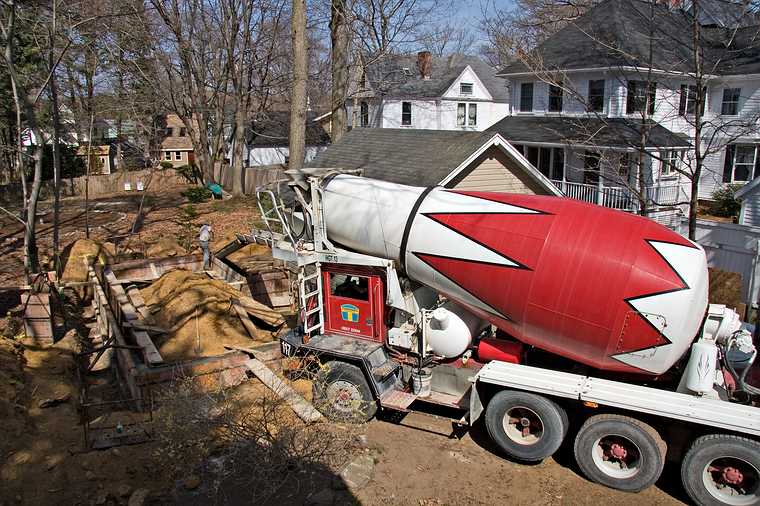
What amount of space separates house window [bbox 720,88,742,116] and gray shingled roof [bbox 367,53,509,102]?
17065 millimetres

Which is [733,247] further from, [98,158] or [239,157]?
[98,158]

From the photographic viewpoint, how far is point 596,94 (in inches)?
1013

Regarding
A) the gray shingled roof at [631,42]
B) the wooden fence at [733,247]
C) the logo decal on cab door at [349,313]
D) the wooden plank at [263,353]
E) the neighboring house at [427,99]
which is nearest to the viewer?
the logo decal on cab door at [349,313]

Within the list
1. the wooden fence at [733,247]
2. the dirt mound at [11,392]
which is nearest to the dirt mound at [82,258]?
the dirt mound at [11,392]

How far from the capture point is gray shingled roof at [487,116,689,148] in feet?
72.9

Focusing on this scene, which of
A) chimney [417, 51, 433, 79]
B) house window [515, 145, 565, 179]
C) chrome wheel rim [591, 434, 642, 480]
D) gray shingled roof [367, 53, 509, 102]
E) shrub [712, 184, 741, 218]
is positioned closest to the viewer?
chrome wheel rim [591, 434, 642, 480]

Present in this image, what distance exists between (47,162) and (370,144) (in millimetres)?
26768

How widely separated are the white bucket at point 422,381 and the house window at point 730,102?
24.7 m

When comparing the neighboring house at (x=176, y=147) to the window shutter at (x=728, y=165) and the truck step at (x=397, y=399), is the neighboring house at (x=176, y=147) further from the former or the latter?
the truck step at (x=397, y=399)

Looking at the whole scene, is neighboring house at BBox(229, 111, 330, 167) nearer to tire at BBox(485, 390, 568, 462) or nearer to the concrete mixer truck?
the concrete mixer truck

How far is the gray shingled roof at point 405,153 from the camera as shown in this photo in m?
16.8

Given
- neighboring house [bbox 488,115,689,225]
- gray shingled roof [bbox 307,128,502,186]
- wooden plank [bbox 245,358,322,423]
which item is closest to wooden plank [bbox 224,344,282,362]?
wooden plank [bbox 245,358,322,423]

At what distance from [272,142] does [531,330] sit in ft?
130

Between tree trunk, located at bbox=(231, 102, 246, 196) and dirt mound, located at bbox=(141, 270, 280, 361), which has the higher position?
tree trunk, located at bbox=(231, 102, 246, 196)
